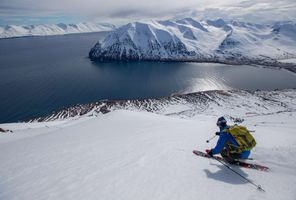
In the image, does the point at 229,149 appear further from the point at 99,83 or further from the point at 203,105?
the point at 99,83

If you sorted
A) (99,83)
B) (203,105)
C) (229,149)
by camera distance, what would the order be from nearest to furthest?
(229,149) < (203,105) < (99,83)

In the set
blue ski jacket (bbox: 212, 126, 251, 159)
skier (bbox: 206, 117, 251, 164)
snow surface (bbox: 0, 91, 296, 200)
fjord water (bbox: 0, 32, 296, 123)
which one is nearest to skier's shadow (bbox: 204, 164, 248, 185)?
snow surface (bbox: 0, 91, 296, 200)

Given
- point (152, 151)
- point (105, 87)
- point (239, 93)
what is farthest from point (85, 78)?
point (152, 151)

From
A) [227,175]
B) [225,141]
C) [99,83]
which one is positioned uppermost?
[225,141]

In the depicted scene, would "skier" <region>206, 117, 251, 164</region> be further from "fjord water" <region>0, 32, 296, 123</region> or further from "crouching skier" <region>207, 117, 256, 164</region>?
"fjord water" <region>0, 32, 296, 123</region>

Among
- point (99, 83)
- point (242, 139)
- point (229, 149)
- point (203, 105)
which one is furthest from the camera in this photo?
point (99, 83)

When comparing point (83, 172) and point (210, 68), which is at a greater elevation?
point (83, 172)

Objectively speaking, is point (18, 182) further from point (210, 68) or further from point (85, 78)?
point (210, 68)

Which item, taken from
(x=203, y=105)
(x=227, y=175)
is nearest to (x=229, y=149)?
(x=227, y=175)

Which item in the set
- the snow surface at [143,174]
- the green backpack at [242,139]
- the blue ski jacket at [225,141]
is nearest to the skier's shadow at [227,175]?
the snow surface at [143,174]
